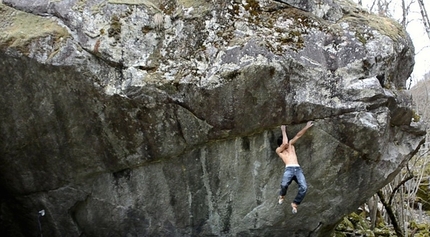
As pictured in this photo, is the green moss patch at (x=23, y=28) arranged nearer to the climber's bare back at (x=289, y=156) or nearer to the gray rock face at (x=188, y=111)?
the gray rock face at (x=188, y=111)

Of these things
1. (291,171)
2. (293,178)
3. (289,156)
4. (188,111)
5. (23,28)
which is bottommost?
(293,178)

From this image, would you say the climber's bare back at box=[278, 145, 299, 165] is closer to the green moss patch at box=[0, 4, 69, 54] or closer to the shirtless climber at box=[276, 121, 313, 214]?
the shirtless climber at box=[276, 121, 313, 214]

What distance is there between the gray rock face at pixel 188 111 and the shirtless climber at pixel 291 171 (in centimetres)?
56

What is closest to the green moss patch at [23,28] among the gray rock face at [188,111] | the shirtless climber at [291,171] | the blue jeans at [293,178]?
the gray rock face at [188,111]

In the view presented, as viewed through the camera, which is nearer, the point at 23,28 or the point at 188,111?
the point at 23,28

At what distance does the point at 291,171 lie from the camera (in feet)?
19.8

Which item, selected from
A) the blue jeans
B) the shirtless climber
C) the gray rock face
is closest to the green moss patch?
the gray rock face

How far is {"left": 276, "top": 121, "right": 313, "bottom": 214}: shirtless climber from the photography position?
5930mm

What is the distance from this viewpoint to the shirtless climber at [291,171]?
593 cm

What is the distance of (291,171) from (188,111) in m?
1.87

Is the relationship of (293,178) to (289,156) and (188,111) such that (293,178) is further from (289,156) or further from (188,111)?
(188,111)

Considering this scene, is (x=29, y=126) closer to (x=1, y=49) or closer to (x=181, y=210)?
(x=1, y=49)

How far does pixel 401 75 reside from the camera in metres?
7.95

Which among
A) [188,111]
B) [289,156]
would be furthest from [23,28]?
[289,156]
